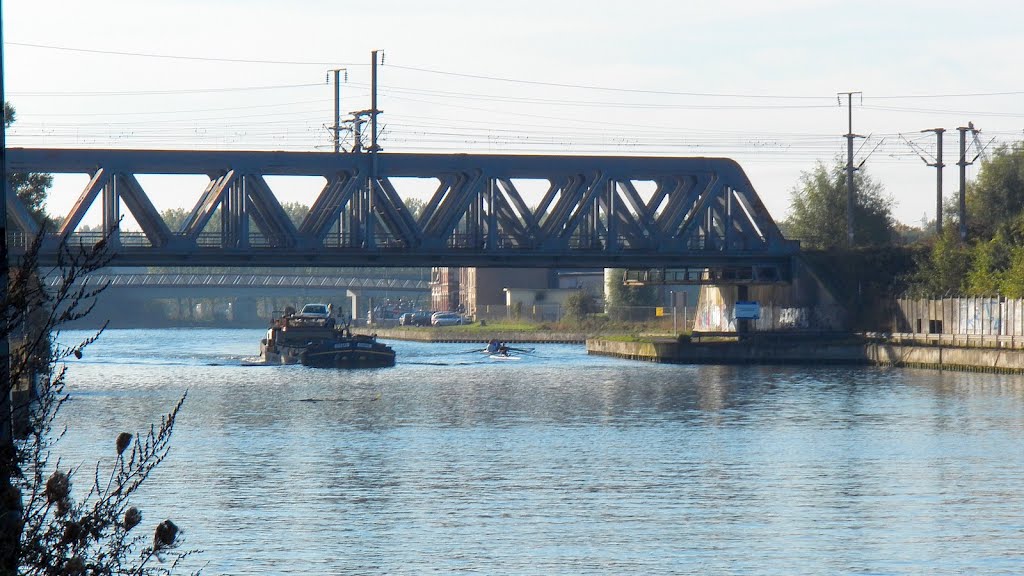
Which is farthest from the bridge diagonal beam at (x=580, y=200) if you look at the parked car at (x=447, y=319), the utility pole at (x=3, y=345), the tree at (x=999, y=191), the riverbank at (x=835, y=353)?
the parked car at (x=447, y=319)

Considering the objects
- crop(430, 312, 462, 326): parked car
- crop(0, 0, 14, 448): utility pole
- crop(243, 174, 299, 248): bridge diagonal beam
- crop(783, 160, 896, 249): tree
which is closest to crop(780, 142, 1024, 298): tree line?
crop(783, 160, 896, 249): tree

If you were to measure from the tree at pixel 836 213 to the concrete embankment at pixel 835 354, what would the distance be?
63.9 ft

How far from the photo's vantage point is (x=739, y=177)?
10275 centimetres

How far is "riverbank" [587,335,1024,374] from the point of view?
3388 inches

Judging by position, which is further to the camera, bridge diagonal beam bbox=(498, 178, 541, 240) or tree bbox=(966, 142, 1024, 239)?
tree bbox=(966, 142, 1024, 239)

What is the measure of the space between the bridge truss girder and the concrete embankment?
6148 millimetres

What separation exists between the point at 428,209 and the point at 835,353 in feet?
91.8

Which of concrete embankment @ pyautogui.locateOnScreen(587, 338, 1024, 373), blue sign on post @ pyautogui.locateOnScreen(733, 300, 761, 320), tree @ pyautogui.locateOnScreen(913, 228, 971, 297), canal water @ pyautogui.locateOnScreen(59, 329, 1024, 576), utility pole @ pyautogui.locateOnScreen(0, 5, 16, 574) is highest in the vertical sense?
tree @ pyautogui.locateOnScreen(913, 228, 971, 297)

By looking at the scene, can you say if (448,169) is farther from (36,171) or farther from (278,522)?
(278,522)

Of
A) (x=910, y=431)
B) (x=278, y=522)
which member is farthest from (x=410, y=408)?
(x=278, y=522)

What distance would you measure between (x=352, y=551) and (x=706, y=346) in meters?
77.6

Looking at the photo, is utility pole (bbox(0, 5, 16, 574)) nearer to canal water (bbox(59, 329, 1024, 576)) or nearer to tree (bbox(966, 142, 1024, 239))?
canal water (bbox(59, 329, 1024, 576))

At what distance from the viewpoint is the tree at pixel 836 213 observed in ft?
404

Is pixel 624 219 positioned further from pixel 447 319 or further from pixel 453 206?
pixel 447 319
